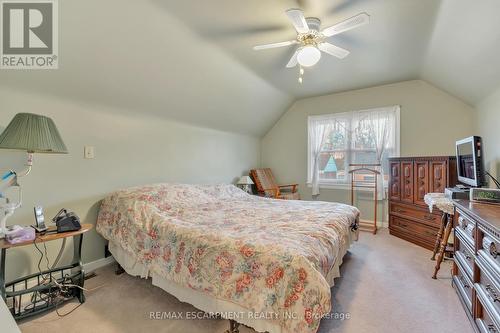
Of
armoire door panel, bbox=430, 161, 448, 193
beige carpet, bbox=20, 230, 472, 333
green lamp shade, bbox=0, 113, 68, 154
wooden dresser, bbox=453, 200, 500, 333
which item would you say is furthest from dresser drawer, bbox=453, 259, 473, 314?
green lamp shade, bbox=0, 113, 68, 154

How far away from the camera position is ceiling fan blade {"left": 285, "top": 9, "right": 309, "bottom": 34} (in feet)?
5.74

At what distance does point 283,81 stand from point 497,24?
251 cm

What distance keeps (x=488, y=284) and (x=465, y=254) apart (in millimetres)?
511

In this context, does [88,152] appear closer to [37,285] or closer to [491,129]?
[37,285]

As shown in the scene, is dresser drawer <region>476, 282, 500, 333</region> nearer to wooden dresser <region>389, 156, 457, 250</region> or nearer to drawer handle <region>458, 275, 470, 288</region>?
drawer handle <region>458, 275, 470, 288</region>

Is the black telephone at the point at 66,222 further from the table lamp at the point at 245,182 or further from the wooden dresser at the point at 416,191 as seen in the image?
the wooden dresser at the point at 416,191

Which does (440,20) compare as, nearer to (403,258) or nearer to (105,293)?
(403,258)

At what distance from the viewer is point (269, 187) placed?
15.7ft

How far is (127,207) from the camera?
2299 millimetres

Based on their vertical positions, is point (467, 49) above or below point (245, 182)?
above

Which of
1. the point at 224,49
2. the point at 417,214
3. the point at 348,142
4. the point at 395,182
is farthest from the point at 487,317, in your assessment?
the point at 348,142

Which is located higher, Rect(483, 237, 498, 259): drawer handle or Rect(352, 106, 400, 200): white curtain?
Rect(352, 106, 400, 200): white curtain

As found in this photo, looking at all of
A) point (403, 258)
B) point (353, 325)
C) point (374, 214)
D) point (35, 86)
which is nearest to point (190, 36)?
point (35, 86)

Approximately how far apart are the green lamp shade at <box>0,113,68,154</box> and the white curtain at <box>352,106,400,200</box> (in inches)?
172
